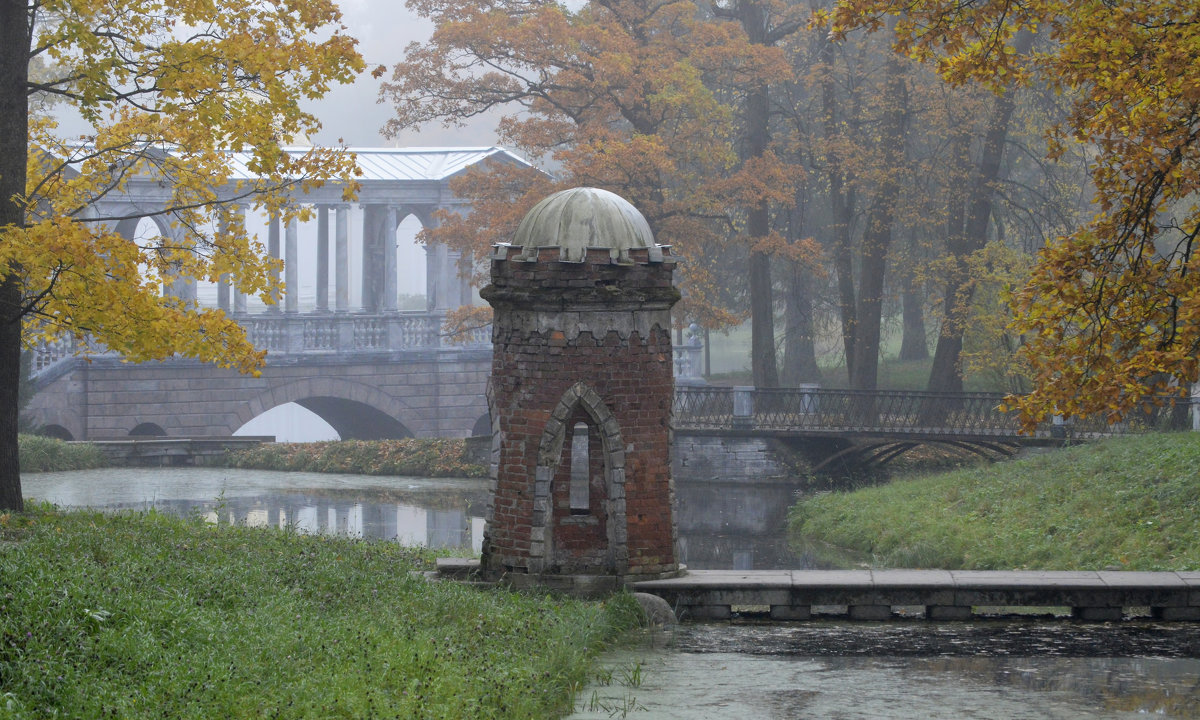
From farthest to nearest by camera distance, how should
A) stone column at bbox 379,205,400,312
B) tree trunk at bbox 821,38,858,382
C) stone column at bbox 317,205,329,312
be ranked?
stone column at bbox 379,205,400,312 → stone column at bbox 317,205,329,312 → tree trunk at bbox 821,38,858,382

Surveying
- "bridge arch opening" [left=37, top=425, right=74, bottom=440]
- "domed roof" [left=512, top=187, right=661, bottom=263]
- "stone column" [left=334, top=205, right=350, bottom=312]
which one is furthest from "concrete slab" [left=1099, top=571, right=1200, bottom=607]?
"stone column" [left=334, top=205, right=350, bottom=312]

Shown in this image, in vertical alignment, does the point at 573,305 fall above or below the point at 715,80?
below

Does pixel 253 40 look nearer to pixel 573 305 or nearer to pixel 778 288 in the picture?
pixel 573 305

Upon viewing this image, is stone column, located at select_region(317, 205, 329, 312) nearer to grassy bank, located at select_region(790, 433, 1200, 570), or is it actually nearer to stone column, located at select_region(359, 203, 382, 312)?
stone column, located at select_region(359, 203, 382, 312)

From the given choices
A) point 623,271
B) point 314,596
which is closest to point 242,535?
point 314,596

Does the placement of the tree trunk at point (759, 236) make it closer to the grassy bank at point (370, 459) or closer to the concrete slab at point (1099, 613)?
the grassy bank at point (370, 459)

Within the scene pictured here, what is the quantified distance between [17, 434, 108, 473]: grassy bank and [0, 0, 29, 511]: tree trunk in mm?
13394

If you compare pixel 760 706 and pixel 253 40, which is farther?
pixel 253 40

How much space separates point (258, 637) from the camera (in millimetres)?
7887

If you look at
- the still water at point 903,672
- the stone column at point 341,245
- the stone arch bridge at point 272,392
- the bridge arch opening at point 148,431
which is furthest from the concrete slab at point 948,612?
the stone column at point 341,245

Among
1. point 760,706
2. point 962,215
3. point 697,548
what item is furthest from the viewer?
point 962,215

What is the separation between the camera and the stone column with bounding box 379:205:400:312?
135ft

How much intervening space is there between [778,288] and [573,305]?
1206 inches

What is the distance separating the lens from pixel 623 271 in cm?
1170
